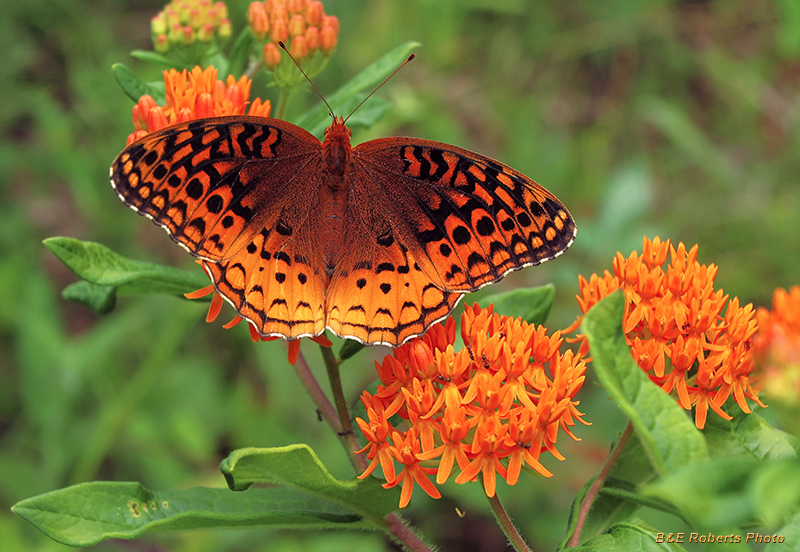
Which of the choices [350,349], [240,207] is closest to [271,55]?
[240,207]

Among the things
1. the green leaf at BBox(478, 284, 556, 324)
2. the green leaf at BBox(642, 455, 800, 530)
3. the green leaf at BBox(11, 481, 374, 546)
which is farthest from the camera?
the green leaf at BBox(478, 284, 556, 324)

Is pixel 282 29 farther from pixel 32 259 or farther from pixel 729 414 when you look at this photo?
pixel 32 259

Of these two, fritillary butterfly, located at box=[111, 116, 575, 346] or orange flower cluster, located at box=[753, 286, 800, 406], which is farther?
fritillary butterfly, located at box=[111, 116, 575, 346]

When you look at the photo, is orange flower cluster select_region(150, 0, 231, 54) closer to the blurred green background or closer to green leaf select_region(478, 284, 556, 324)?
the blurred green background

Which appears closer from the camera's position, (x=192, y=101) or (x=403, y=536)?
(x=403, y=536)

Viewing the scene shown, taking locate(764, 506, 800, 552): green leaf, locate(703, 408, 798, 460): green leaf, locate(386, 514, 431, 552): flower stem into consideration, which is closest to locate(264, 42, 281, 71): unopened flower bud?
locate(386, 514, 431, 552): flower stem

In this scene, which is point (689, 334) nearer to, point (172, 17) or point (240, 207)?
point (240, 207)

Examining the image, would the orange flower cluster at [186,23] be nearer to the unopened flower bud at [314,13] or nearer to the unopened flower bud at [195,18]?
the unopened flower bud at [195,18]
